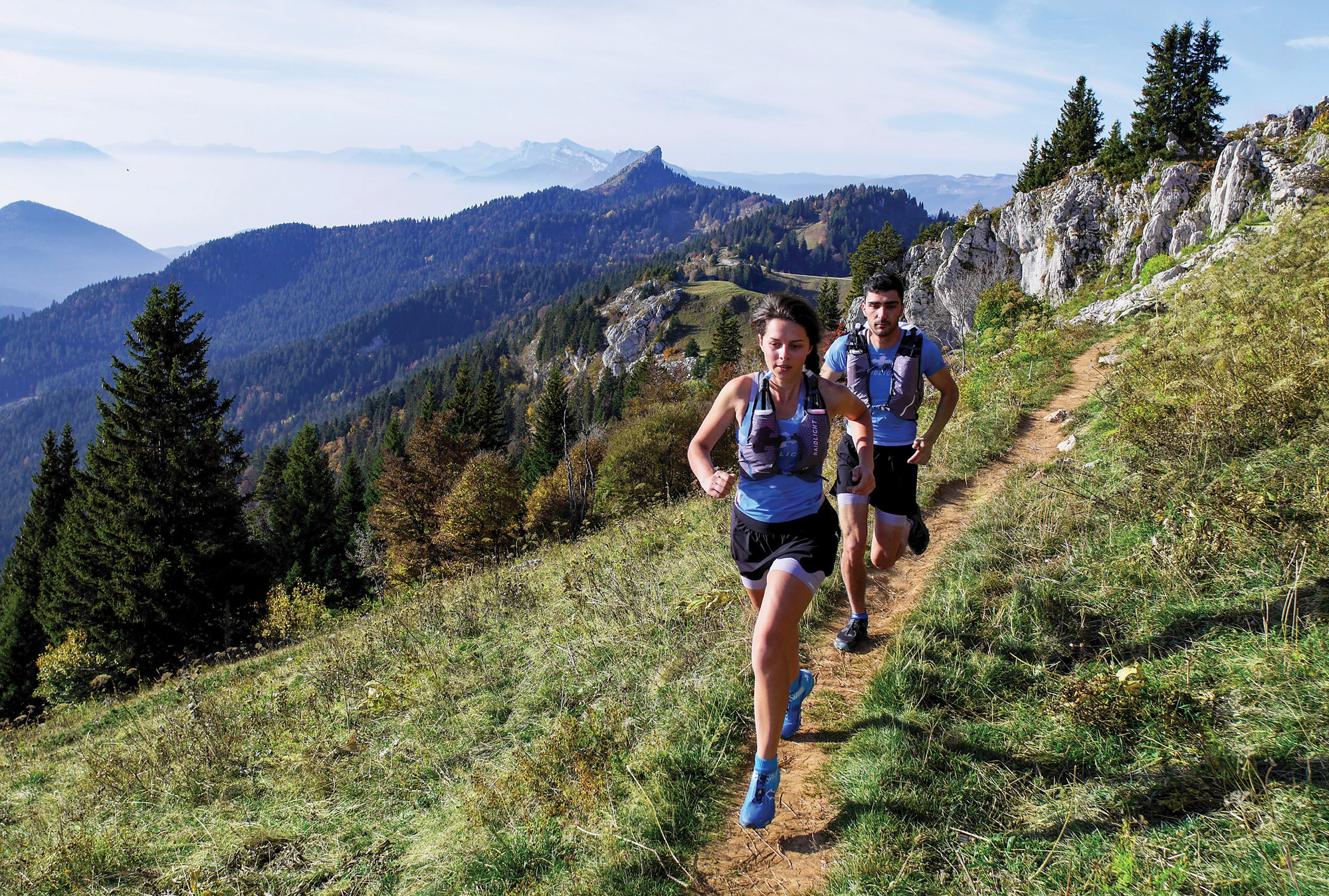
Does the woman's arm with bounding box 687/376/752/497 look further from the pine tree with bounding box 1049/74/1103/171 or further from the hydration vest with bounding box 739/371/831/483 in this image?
the pine tree with bounding box 1049/74/1103/171

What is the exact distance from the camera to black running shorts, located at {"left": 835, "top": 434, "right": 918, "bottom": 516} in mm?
4414

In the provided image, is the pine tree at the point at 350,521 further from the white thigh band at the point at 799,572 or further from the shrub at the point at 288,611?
the white thigh band at the point at 799,572

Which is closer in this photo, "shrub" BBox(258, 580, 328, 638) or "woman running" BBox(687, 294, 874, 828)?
"woman running" BBox(687, 294, 874, 828)

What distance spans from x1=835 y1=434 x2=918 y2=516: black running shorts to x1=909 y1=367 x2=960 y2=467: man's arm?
0.10 m

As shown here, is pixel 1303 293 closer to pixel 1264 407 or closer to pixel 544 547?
pixel 1264 407

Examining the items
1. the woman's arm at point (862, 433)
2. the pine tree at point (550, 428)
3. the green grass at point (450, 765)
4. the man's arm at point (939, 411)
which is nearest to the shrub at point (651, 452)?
the pine tree at point (550, 428)

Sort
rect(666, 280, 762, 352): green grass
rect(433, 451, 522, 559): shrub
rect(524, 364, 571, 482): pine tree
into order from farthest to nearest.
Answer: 1. rect(666, 280, 762, 352): green grass
2. rect(524, 364, 571, 482): pine tree
3. rect(433, 451, 522, 559): shrub

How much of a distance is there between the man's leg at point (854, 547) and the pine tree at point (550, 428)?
142ft

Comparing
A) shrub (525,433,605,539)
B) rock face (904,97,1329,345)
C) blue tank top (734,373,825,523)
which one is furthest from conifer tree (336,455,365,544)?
Answer: blue tank top (734,373,825,523)

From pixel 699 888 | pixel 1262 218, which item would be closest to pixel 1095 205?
pixel 1262 218

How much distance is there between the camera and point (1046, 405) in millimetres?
10125

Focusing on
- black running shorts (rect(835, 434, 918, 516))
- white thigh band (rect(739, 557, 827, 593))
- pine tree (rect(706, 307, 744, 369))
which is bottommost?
white thigh band (rect(739, 557, 827, 593))

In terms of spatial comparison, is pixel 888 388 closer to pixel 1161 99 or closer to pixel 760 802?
pixel 760 802

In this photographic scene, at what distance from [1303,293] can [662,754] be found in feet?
20.7
